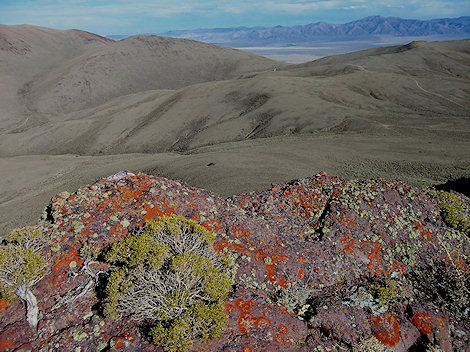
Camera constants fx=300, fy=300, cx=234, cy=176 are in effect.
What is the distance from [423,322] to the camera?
4352mm

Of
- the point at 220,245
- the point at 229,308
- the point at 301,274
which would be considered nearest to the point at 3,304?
the point at 229,308

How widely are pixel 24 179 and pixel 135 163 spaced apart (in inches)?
398

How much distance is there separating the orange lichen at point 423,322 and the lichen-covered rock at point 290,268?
0.02 m

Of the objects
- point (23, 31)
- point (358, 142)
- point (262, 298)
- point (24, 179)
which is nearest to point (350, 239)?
point (262, 298)

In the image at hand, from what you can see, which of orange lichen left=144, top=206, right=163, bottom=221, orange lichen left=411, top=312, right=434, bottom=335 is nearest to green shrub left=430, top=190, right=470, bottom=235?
orange lichen left=411, top=312, right=434, bottom=335

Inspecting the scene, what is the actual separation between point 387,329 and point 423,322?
592 millimetres

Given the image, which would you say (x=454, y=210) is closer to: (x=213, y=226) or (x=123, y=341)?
(x=213, y=226)

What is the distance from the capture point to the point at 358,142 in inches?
954

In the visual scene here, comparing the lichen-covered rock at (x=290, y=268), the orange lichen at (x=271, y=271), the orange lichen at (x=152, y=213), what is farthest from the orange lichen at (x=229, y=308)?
the orange lichen at (x=152, y=213)

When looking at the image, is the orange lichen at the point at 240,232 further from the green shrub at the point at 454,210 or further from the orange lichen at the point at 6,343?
the green shrub at the point at 454,210

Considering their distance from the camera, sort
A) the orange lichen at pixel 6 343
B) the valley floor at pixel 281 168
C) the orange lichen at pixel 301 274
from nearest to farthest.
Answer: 1. the orange lichen at pixel 6 343
2. the orange lichen at pixel 301 274
3. the valley floor at pixel 281 168

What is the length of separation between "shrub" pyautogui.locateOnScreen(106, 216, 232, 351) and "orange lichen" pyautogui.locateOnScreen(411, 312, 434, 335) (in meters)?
2.79

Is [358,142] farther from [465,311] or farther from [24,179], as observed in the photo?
[24,179]

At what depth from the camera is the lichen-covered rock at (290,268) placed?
392cm
